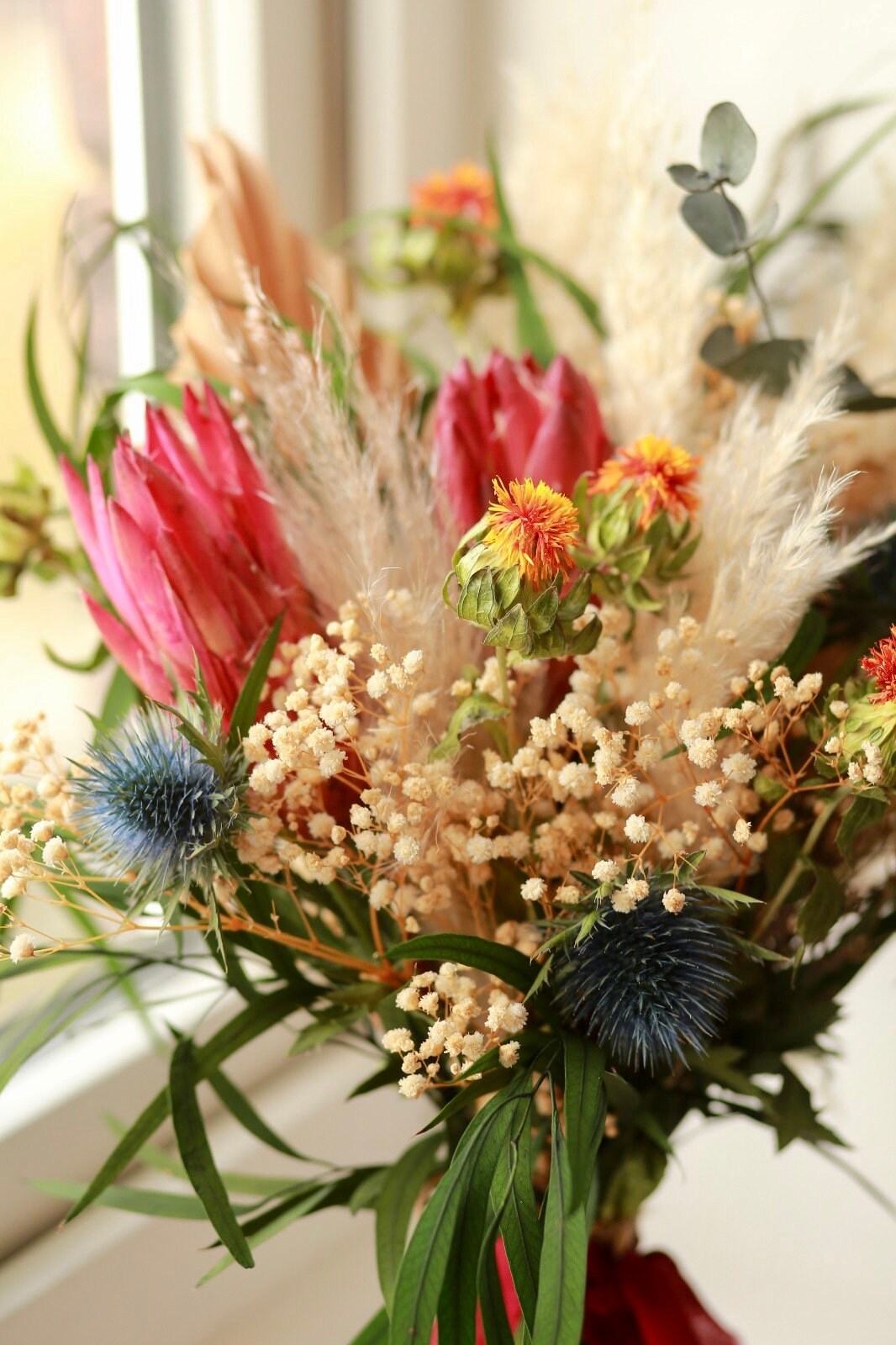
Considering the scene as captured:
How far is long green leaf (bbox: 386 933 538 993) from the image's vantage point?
1.21ft

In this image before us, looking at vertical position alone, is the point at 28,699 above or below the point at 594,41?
below

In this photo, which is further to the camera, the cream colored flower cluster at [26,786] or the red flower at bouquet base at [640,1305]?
the red flower at bouquet base at [640,1305]

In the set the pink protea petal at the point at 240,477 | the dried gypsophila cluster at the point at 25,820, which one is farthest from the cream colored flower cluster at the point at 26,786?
the pink protea petal at the point at 240,477

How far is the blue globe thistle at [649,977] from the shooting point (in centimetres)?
38

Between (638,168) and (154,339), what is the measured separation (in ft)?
1.31

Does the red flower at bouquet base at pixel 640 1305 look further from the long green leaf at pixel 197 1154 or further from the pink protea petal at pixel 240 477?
the pink protea petal at pixel 240 477

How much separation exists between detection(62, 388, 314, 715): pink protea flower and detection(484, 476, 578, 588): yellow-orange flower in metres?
0.12

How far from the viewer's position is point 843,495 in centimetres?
58

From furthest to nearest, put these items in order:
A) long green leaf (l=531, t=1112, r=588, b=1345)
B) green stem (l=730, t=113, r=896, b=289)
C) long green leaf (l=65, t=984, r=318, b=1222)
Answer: green stem (l=730, t=113, r=896, b=289), long green leaf (l=65, t=984, r=318, b=1222), long green leaf (l=531, t=1112, r=588, b=1345)

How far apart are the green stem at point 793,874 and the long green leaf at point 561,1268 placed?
5.4 inches

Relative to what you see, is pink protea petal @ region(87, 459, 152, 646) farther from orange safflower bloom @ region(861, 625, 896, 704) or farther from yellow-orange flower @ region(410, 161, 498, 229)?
yellow-orange flower @ region(410, 161, 498, 229)

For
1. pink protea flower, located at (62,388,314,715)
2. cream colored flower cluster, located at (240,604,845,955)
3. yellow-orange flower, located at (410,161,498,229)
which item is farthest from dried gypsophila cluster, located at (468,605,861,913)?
yellow-orange flower, located at (410,161,498,229)

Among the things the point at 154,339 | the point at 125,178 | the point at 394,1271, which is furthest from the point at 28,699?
the point at 394,1271

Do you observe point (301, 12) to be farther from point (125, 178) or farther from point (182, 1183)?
point (182, 1183)
